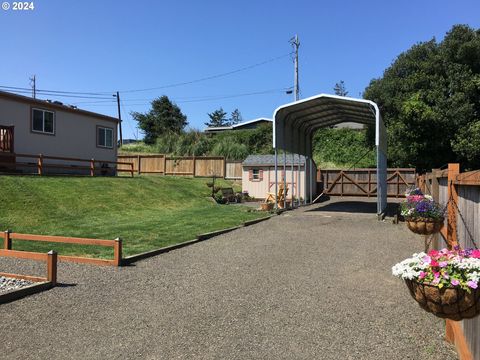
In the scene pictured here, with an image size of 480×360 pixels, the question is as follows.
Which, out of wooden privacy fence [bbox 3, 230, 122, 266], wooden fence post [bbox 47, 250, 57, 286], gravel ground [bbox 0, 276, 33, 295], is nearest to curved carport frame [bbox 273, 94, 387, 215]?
wooden privacy fence [bbox 3, 230, 122, 266]

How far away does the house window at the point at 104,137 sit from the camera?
84.5 ft

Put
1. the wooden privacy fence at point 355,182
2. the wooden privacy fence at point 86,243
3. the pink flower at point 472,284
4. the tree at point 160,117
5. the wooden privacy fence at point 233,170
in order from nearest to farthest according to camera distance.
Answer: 1. the pink flower at point 472,284
2. the wooden privacy fence at point 86,243
3. the wooden privacy fence at point 355,182
4. the wooden privacy fence at point 233,170
5. the tree at point 160,117

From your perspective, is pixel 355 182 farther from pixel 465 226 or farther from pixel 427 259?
pixel 427 259

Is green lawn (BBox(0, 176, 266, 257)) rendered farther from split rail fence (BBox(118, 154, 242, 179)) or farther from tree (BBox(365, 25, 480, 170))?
tree (BBox(365, 25, 480, 170))

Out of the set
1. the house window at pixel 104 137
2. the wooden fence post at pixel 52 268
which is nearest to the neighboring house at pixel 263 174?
the house window at pixel 104 137

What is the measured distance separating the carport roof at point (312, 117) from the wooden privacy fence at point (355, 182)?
361 centimetres

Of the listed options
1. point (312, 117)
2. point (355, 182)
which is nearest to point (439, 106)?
point (355, 182)

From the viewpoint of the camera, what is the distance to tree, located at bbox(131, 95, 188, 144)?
62900 mm

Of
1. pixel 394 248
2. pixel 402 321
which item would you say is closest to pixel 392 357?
pixel 402 321

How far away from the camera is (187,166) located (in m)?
34.6

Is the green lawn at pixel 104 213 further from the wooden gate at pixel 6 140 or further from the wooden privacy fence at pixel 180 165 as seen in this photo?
the wooden privacy fence at pixel 180 165

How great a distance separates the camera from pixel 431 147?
27531 millimetres

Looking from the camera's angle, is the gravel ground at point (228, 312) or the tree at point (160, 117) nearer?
Result: the gravel ground at point (228, 312)

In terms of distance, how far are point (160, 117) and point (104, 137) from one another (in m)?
38.8
